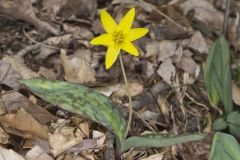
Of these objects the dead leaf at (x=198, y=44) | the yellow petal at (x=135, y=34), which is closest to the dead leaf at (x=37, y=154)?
the yellow petal at (x=135, y=34)

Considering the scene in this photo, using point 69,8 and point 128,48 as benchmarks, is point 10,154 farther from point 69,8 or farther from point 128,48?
point 69,8

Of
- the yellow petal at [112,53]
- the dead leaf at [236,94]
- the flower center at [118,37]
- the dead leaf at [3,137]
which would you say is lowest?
the dead leaf at [236,94]

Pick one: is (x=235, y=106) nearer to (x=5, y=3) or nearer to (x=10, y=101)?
(x=10, y=101)

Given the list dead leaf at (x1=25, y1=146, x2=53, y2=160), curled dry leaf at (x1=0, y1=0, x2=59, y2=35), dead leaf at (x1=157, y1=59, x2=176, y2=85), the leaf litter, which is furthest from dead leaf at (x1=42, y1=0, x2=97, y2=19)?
dead leaf at (x1=25, y1=146, x2=53, y2=160)

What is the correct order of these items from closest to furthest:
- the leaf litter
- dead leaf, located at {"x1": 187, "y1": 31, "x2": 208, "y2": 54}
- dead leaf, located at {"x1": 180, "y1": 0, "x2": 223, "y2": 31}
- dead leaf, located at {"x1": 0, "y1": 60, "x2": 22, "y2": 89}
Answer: the leaf litter
dead leaf, located at {"x1": 0, "y1": 60, "x2": 22, "y2": 89}
dead leaf, located at {"x1": 187, "y1": 31, "x2": 208, "y2": 54}
dead leaf, located at {"x1": 180, "y1": 0, "x2": 223, "y2": 31}

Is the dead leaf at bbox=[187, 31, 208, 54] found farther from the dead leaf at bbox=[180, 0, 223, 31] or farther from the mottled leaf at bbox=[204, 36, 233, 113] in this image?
the mottled leaf at bbox=[204, 36, 233, 113]

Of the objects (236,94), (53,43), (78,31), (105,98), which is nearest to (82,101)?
(105,98)

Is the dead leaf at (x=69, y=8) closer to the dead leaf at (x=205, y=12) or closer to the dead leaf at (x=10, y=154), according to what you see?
the dead leaf at (x=205, y=12)

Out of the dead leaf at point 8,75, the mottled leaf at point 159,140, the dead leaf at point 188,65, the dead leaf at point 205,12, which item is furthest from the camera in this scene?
the dead leaf at point 205,12
